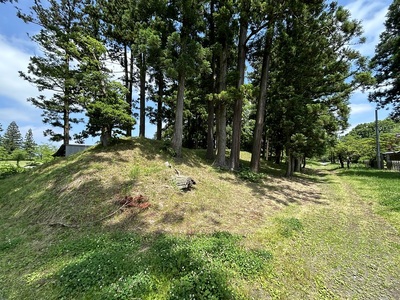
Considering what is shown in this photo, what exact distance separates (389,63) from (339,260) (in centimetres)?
1547

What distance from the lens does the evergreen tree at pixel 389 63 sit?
478 inches

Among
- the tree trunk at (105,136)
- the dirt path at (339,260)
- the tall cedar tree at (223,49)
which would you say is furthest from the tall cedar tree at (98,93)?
the dirt path at (339,260)

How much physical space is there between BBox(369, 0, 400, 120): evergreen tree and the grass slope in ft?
33.2

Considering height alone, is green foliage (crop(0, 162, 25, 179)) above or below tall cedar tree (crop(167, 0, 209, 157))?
below

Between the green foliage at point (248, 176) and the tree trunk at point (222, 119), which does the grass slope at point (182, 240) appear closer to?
the green foliage at point (248, 176)

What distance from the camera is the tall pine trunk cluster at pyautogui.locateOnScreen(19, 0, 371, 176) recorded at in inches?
309

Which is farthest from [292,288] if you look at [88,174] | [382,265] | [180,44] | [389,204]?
[180,44]

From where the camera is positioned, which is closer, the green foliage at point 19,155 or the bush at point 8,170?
the bush at point 8,170

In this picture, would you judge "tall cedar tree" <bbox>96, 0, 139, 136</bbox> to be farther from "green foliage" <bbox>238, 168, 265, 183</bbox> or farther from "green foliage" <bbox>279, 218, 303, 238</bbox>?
"green foliage" <bbox>279, 218, 303, 238</bbox>

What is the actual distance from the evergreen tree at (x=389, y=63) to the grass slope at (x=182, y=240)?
10133 mm

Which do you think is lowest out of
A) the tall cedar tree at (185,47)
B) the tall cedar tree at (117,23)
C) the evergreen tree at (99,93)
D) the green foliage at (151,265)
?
the green foliage at (151,265)

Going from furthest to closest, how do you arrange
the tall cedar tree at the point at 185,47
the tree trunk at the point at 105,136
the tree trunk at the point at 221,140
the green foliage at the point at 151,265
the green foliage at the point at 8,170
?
the green foliage at the point at 8,170, the tree trunk at the point at 221,140, the tree trunk at the point at 105,136, the tall cedar tree at the point at 185,47, the green foliage at the point at 151,265

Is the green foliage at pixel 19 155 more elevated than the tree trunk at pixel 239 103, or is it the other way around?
the tree trunk at pixel 239 103

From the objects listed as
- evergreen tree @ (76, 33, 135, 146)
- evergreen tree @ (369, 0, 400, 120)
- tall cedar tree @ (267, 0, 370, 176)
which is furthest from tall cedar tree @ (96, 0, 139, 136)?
evergreen tree @ (369, 0, 400, 120)
